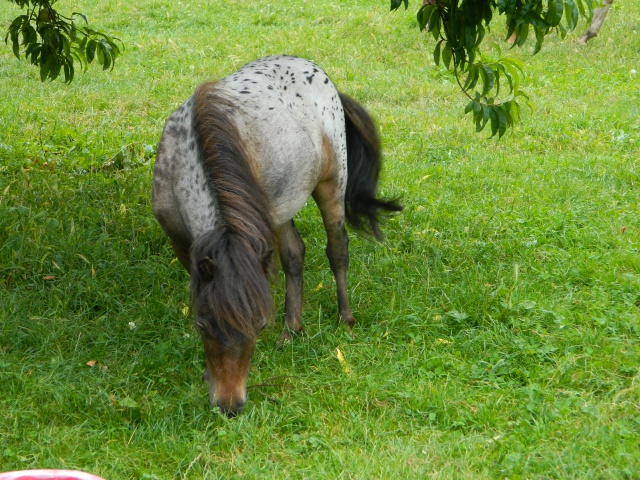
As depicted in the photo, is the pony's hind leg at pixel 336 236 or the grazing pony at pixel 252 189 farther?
the pony's hind leg at pixel 336 236

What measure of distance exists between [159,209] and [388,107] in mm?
5463

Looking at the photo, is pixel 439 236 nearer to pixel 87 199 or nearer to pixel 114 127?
pixel 87 199

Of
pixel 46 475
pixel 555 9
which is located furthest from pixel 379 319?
pixel 46 475

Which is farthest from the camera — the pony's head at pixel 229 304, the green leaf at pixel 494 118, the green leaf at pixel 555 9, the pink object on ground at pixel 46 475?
Result: the green leaf at pixel 494 118

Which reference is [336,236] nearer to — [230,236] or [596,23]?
[230,236]

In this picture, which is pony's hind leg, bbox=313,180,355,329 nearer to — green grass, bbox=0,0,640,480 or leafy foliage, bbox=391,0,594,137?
green grass, bbox=0,0,640,480

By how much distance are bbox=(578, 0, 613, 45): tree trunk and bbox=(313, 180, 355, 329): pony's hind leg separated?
7.96 m

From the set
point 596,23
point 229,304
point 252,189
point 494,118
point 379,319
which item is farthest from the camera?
point 596,23

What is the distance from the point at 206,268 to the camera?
3.42 meters

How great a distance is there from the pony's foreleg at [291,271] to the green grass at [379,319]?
0.43 feet

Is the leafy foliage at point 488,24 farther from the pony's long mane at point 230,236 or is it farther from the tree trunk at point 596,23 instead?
the tree trunk at point 596,23

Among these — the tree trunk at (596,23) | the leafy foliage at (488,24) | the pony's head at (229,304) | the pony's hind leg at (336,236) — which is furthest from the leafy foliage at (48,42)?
the tree trunk at (596,23)

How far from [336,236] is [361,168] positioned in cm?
57

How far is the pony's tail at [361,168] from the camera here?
530 cm
